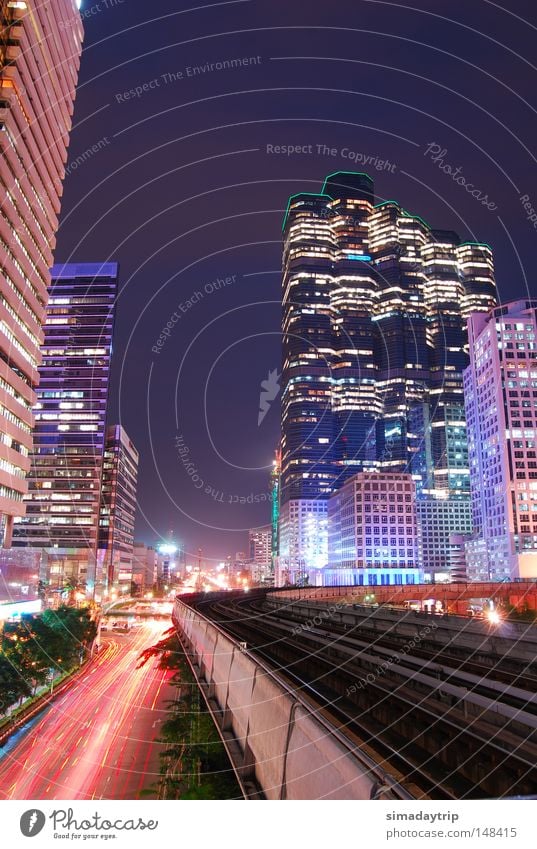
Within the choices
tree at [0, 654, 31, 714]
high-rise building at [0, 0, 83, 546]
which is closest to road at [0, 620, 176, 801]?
tree at [0, 654, 31, 714]

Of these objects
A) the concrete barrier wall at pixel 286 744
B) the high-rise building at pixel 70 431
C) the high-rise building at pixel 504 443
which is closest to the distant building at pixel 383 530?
the high-rise building at pixel 504 443

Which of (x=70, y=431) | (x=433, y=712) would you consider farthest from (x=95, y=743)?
(x=70, y=431)

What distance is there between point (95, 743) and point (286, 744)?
27270 millimetres

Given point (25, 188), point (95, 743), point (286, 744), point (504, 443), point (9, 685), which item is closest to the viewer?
point (286, 744)

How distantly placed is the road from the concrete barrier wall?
9.17 m

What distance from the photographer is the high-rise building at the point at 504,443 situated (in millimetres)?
132500

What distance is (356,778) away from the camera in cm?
714

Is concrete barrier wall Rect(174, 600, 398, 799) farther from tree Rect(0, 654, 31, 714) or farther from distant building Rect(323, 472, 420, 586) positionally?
distant building Rect(323, 472, 420, 586)

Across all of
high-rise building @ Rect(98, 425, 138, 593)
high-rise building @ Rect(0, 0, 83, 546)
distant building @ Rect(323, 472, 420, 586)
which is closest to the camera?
high-rise building @ Rect(0, 0, 83, 546)

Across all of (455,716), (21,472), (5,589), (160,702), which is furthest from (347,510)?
(455,716)

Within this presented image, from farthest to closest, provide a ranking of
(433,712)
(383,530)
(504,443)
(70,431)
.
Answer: (383,530), (70,431), (504,443), (433,712)

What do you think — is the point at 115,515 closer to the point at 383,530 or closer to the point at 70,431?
the point at 70,431

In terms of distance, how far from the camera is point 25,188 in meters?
69.5

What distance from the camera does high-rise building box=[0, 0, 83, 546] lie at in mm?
63188
